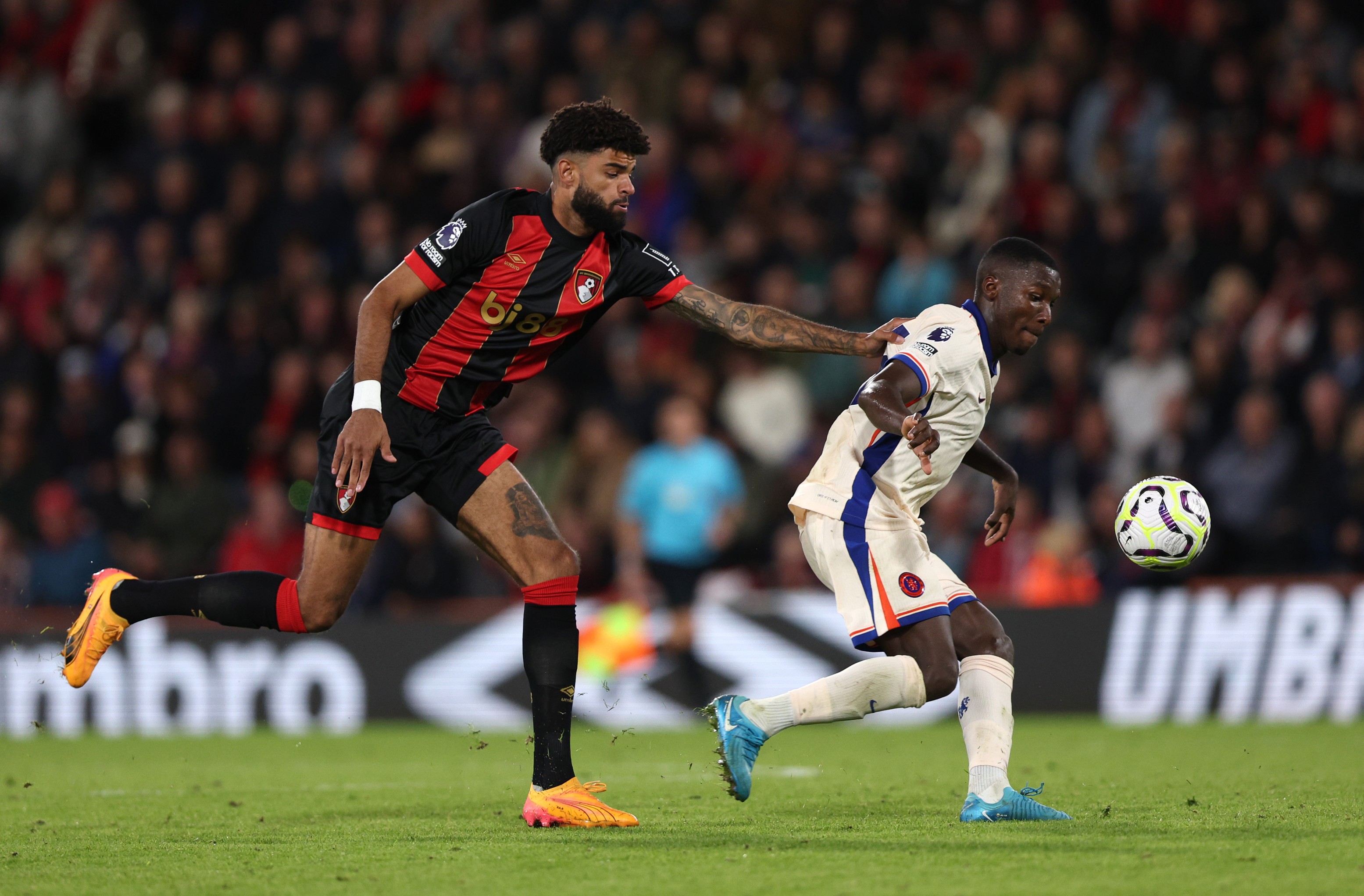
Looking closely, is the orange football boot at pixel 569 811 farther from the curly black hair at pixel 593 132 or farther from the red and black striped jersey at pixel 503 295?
the curly black hair at pixel 593 132

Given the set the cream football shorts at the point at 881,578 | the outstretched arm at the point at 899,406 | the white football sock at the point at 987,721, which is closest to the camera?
the outstretched arm at the point at 899,406

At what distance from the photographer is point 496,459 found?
20.4ft

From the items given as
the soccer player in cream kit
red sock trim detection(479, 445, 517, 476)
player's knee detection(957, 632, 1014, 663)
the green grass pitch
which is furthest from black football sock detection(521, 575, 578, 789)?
player's knee detection(957, 632, 1014, 663)

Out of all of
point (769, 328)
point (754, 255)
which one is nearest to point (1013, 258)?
point (769, 328)

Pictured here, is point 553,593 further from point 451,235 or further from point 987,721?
point 987,721

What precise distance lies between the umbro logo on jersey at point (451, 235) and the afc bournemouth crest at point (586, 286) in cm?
45

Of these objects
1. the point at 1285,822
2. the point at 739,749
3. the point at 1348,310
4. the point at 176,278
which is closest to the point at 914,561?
the point at 739,749

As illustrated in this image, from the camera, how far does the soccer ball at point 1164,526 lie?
628cm

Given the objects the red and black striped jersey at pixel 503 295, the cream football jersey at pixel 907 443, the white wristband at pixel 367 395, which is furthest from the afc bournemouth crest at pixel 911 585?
the white wristband at pixel 367 395

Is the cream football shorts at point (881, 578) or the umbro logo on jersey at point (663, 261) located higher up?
the umbro logo on jersey at point (663, 261)

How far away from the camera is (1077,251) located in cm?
1277

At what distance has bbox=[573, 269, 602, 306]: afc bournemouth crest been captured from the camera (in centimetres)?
621

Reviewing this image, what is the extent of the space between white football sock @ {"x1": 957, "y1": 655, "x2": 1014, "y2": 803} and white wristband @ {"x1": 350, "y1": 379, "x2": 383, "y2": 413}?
7.56 feet

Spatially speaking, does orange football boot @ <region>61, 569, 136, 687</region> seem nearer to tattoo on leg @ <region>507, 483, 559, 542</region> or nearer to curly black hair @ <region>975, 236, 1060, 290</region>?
tattoo on leg @ <region>507, 483, 559, 542</region>
